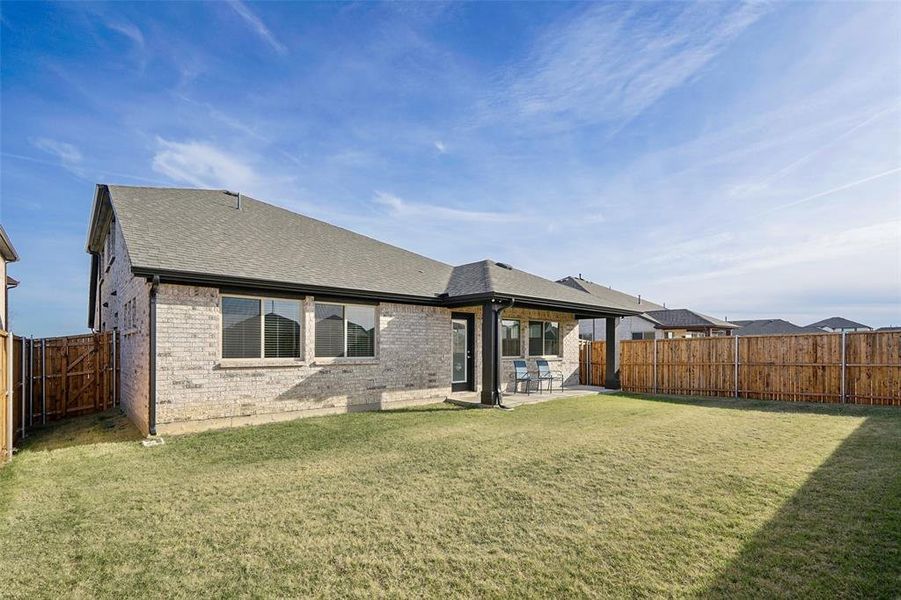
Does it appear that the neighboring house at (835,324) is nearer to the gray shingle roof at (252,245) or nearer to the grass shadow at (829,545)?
the gray shingle roof at (252,245)

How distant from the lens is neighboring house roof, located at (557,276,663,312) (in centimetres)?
2662

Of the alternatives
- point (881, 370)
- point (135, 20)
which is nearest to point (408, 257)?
point (135, 20)

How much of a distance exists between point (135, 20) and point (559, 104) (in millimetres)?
9190

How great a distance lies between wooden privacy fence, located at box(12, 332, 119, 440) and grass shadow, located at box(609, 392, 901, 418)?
1419 cm

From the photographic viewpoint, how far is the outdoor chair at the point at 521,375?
1334 cm

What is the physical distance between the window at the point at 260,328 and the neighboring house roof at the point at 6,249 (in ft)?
24.7

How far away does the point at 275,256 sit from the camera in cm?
980

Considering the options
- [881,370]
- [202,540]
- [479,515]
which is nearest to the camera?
[202,540]

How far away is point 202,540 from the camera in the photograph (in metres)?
3.61

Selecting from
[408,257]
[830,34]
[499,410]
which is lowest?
[499,410]

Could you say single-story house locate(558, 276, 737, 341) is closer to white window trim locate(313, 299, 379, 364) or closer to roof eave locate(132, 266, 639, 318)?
roof eave locate(132, 266, 639, 318)

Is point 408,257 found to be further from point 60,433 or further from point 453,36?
point 60,433

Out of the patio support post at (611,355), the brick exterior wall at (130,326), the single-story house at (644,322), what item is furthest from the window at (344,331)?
the single-story house at (644,322)

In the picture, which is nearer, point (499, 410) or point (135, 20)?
point (135, 20)
